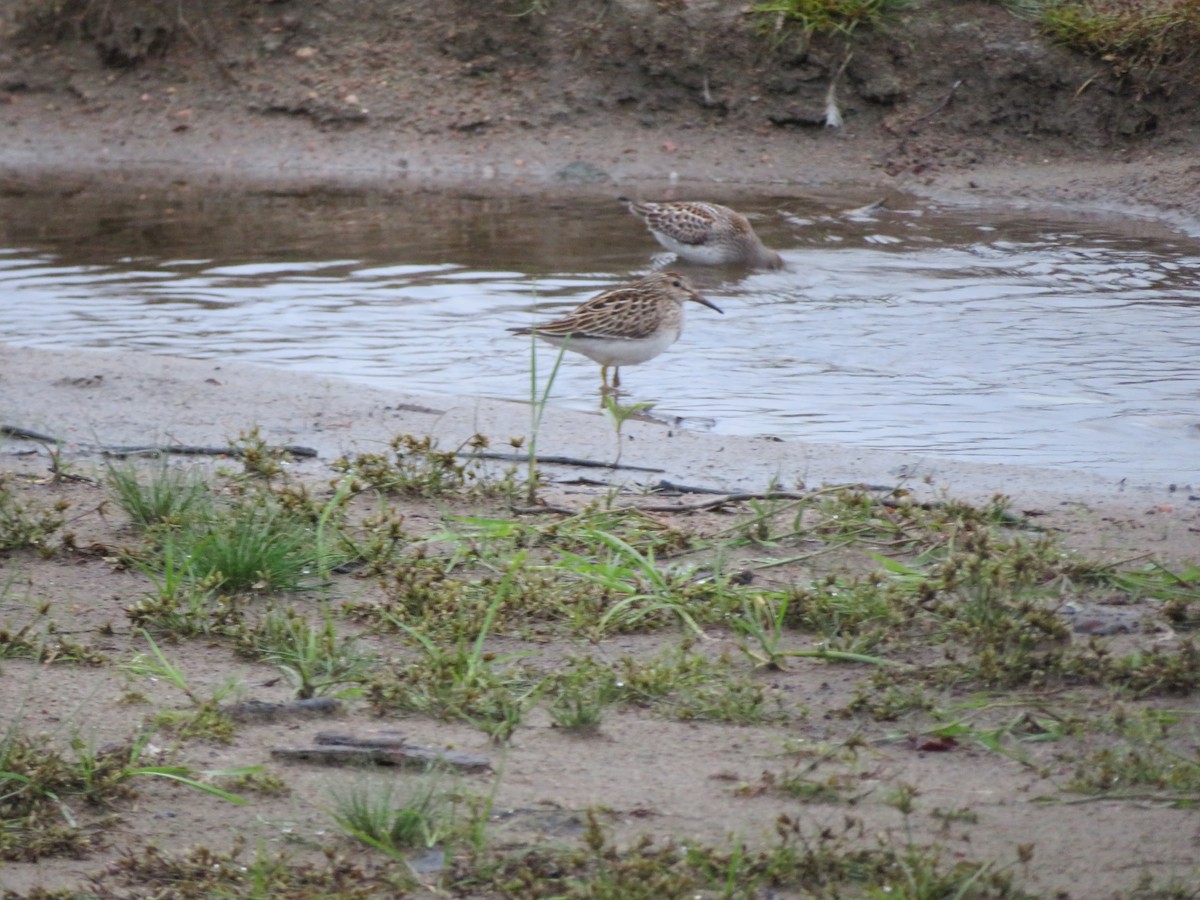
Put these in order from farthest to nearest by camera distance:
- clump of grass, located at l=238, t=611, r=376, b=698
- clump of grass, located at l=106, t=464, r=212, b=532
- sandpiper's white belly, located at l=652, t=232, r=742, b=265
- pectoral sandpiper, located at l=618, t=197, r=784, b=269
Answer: sandpiper's white belly, located at l=652, t=232, r=742, b=265, pectoral sandpiper, located at l=618, t=197, r=784, b=269, clump of grass, located at l=106, t=464, r=212, b=532, clump of grass, located at l=238, t=611, r=376, b=698

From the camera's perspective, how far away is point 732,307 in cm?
1060

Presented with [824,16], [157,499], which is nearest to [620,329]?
[157,499]

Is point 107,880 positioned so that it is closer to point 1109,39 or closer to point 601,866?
point 601,866

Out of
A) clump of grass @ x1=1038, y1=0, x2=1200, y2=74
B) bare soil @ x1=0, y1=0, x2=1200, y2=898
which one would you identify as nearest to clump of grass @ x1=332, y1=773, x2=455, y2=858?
bare soil @ x1=0, y1=0, x2=1200, y2=898

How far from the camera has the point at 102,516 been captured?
17.8 feet

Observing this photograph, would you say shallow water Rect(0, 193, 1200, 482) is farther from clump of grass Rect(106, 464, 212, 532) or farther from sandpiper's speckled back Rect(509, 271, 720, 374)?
clump of grass Rect(106, 464, 212, 532)

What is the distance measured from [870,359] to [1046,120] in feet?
21.1

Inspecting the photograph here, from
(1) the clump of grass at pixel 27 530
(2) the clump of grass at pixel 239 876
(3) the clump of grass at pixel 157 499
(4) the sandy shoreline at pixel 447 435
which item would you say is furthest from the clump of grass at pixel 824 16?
(2) the clump of grass at pixel 239 876

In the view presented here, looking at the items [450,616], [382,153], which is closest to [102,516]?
[450,616]

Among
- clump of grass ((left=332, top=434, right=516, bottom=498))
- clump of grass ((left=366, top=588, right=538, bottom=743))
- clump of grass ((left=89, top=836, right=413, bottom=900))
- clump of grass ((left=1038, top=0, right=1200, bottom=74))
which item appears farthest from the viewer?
clump of grass ((left=1038, top=0, right=1200, bottom=74))

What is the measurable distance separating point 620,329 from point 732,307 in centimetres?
225

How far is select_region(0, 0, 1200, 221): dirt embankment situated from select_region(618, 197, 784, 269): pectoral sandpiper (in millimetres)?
2755

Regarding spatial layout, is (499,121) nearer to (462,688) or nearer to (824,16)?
(824,16)

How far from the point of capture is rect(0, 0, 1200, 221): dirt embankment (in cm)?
1414
